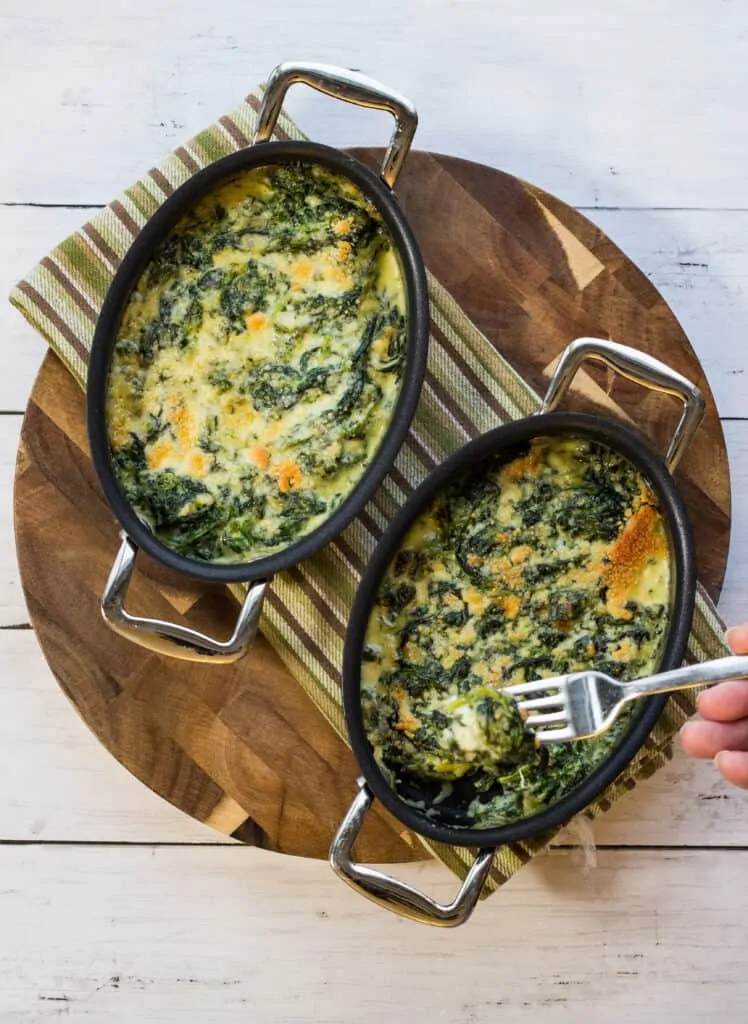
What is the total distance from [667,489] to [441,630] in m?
0.54

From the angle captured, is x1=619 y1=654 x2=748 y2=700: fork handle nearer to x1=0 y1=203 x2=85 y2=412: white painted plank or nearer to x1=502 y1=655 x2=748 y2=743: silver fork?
x1=502 y1=655 x2=748 y2=743: silver fork

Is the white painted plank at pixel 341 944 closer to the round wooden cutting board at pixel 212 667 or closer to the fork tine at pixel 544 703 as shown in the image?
the round wooden cutting board at pixel 212 667

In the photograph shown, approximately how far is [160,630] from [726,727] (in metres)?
1.16

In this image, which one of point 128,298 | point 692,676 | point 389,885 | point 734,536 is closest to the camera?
point 692,676

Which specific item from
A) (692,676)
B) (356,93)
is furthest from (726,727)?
(356,93)

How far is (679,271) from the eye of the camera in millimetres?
2520

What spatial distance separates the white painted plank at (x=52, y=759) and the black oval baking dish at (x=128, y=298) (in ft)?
1.88

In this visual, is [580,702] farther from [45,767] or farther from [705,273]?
[45,767]

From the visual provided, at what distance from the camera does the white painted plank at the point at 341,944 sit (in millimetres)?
2504

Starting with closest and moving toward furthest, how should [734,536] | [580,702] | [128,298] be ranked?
[580,702] → [128,298] → [734,536]

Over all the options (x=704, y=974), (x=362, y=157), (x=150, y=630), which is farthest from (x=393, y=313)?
(x=704, y=974)

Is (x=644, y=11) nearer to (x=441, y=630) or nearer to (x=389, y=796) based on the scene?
(x=441, y=630)

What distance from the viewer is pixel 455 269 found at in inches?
92.9

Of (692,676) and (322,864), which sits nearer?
(692,676)
